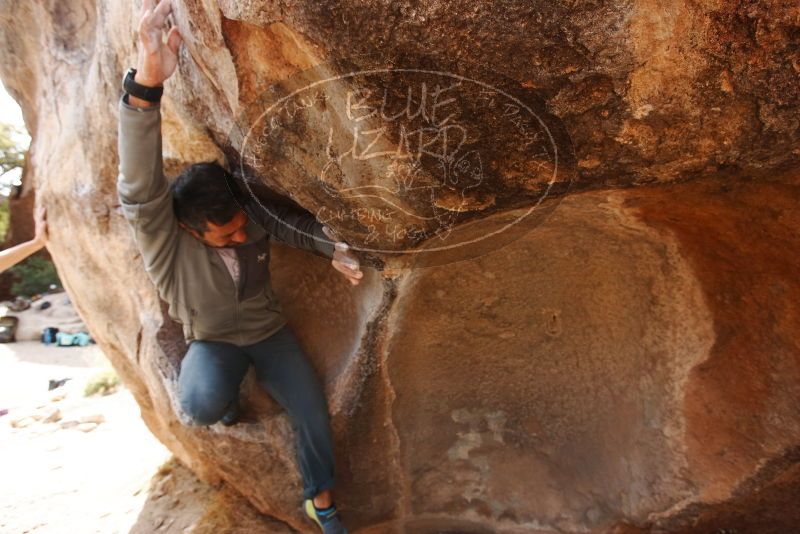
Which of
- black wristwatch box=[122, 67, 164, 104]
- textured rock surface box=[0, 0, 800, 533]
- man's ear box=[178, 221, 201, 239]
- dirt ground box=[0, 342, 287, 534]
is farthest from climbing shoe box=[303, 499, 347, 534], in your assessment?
black wristwatch box=[122, 67, 164, 104]

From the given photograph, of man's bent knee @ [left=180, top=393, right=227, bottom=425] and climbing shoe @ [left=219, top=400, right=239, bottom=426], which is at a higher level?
man's bent knee @ [left=180, top=393, right=227, bottom=425]

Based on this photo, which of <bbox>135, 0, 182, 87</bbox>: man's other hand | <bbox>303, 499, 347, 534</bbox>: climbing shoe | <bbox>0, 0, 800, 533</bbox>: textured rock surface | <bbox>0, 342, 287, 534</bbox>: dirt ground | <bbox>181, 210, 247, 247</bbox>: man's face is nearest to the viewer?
<bbox>0, 0, 800, 533</bbox>: textured rock surface

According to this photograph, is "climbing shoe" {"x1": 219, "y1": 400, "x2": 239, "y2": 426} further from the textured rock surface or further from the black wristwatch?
the black wristwatch

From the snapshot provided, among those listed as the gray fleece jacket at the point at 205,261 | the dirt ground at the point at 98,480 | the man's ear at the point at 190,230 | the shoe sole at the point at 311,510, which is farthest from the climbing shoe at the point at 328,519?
the man's ear at the point at 190,230

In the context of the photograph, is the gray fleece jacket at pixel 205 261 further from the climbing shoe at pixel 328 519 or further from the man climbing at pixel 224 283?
the climbing shoe at pixel 328 519

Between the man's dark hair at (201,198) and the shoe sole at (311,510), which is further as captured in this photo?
the shoe sole at (311,510)

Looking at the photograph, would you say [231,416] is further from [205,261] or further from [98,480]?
[98,480]

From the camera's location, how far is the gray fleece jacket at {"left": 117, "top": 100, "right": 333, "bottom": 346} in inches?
52.1

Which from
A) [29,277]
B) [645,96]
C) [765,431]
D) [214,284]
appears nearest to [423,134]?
[645,96]

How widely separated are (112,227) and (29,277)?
7452 millimetres

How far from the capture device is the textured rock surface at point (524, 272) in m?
0.91

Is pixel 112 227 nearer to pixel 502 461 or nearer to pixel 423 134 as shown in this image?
pixel 423 134

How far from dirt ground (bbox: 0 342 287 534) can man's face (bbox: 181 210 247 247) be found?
94cm

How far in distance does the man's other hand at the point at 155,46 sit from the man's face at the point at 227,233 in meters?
0.39
